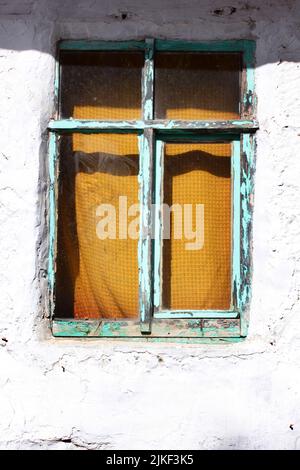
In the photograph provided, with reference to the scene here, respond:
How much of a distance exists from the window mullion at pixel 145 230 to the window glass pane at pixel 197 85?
0.16 metres

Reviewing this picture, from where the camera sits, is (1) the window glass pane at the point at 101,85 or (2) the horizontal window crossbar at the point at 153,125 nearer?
(2) the horizontal window crossbar at the point at 153,125

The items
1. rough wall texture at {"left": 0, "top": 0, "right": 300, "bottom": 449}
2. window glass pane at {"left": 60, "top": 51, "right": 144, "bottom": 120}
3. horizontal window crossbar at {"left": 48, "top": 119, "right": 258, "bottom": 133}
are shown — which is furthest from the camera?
window glass pane at {"left": 60, "top": 51, "right": 144, "bottom": 120}

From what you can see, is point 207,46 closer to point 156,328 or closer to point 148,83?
point 148,83

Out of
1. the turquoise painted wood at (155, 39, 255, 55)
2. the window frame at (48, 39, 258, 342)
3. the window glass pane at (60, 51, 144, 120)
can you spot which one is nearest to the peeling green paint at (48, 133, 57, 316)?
the window frame at (48, 39, 258, 342)

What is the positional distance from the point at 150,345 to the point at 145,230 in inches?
18.9

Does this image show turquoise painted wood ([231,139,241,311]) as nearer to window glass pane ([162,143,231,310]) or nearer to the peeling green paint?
window glass pane ([162,143,231,310])

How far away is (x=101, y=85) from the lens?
3.67 meters

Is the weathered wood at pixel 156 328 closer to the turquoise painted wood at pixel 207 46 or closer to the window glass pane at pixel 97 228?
the window glass pane at pixel 97 228

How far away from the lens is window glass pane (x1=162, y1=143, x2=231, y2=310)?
11.8 ft

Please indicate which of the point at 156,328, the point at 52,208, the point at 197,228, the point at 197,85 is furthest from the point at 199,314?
the point at 197,85

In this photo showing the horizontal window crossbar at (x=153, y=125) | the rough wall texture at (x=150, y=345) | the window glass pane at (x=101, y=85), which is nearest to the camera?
the rough wall texture at (x=150, y=345)

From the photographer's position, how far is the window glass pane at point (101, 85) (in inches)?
143

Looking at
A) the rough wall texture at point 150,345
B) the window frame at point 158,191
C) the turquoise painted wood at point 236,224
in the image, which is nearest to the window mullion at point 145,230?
the window frame at point 158,191

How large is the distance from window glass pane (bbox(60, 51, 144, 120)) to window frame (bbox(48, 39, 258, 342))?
0.14ft
